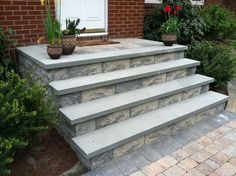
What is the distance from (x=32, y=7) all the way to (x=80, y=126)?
2092 millimetres

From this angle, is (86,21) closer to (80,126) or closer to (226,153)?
(80,126)

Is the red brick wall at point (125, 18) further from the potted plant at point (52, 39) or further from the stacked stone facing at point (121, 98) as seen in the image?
the potted plant at point (52, 39)

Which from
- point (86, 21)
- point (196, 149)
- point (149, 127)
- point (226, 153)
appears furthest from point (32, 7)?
point (226, 153)

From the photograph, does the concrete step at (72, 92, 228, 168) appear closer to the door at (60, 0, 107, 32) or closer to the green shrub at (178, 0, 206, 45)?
the green shrub at (178, 0, 206, 45)

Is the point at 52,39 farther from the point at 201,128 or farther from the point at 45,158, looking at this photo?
the point at 201,128

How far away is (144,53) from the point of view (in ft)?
11.5

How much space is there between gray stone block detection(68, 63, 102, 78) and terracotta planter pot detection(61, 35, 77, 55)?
36 centimetres

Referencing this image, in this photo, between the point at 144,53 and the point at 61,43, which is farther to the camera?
the point at 144,53

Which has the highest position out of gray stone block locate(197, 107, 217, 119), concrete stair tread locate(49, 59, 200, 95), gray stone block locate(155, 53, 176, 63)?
gray stone block locate(155, 53, 176, 63)

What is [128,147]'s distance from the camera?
2617mm

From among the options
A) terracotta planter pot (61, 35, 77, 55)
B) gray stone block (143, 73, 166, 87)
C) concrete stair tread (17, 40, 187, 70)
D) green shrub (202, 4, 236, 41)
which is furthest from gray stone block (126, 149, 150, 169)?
green shrub (202, 4, 236, 41)

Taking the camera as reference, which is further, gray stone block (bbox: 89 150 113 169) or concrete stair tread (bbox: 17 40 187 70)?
concrete stair tread (bbox: 17 40 187 70)

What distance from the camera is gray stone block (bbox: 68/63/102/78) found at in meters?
2.92

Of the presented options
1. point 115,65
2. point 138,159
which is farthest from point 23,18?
point 138,159
